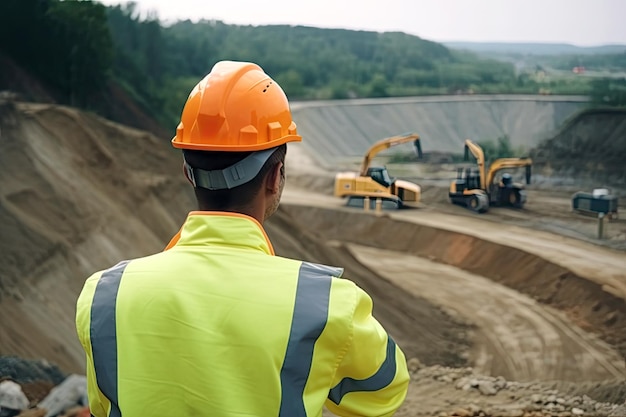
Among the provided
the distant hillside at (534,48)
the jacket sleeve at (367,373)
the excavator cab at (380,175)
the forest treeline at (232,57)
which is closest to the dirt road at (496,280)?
the excavator cab at (380,175)

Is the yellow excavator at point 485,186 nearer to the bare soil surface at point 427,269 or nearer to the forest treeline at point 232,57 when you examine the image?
the bare soil surface at point 427,269

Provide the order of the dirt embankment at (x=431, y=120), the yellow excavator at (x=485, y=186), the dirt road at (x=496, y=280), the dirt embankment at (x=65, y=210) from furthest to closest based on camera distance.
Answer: the yellow excavator at (x=485, y=186), the dirt embankment at (x=431, y=120), the dirt road at (x=496, y=280), the dirt embankment at (x=65, y=210)

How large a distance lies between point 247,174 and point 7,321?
7.13 metres

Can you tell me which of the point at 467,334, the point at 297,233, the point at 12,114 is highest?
the point at 12,114

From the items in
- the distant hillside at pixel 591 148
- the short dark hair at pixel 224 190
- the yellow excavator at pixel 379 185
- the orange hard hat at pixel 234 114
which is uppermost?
the orange hard hat at pixel 234 114

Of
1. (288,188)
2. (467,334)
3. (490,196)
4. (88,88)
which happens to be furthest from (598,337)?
(88,88)

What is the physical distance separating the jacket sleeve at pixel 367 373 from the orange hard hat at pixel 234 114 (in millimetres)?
368

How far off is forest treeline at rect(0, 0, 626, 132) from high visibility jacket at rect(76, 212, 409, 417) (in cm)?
1164

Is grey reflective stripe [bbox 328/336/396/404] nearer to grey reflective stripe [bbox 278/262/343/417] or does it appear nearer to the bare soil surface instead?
grey reflective stripe [bbox 278/262/343/417]

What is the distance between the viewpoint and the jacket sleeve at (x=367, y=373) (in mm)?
1515

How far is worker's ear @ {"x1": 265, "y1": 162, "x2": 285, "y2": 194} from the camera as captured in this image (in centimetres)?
169

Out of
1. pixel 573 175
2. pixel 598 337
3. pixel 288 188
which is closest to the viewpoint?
pixel 598 337

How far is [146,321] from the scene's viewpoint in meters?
1.54

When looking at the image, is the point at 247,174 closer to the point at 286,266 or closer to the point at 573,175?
the point at 286,266
